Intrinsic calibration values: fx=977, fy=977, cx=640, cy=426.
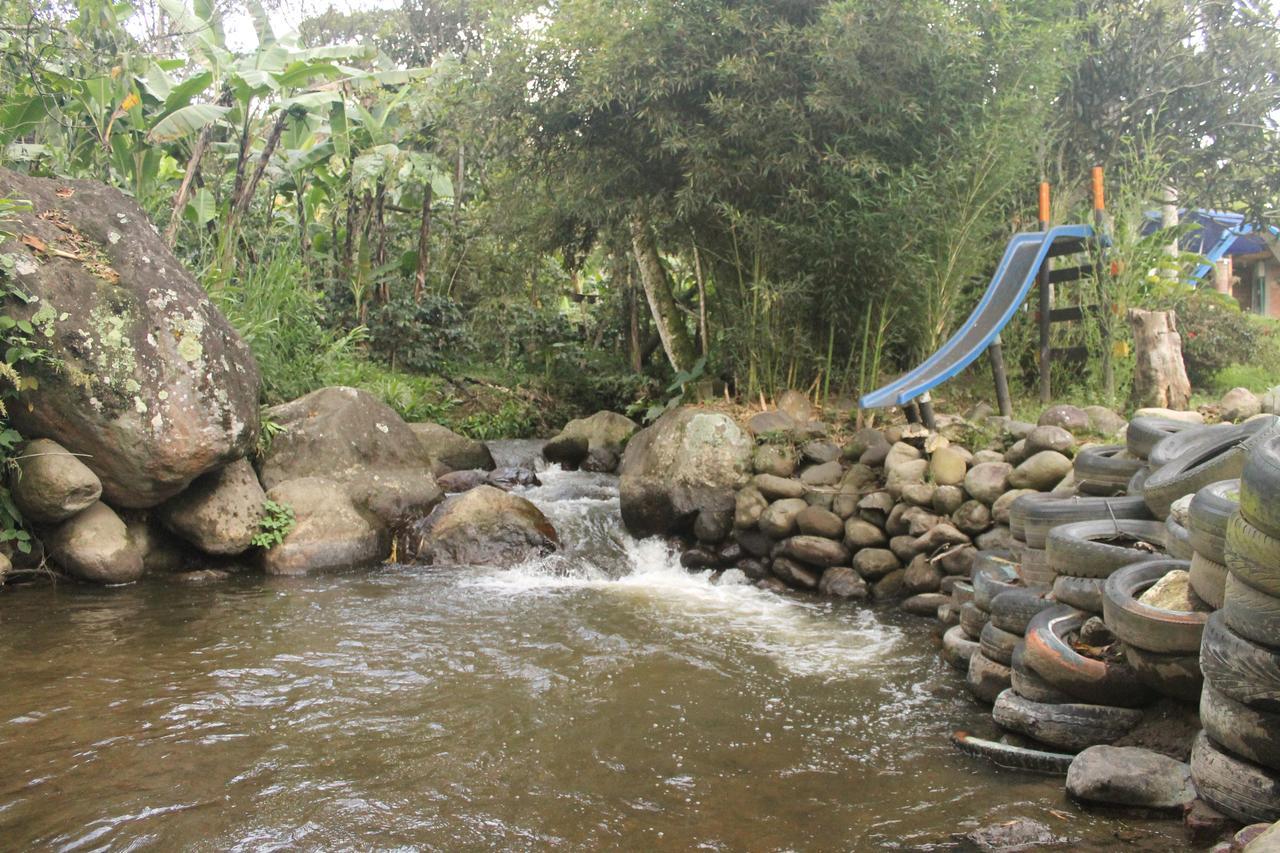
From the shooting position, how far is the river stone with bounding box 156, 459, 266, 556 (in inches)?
298

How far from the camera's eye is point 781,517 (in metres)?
7.79

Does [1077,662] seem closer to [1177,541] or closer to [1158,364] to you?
[1177,541]

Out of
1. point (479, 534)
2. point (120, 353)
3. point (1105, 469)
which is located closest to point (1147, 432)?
point (1105, 469)

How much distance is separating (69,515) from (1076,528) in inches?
263

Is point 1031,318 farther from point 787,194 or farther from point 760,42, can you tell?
point 760,42

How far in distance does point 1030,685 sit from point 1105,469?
6.99 feet

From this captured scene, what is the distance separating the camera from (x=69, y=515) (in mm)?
7078

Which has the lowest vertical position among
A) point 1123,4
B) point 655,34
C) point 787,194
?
point 787,194

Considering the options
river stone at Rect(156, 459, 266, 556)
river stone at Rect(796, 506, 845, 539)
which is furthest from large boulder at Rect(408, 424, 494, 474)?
river stone at Rect(796, 506, 845, 539)

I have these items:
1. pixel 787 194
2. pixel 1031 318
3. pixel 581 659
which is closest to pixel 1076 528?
pixel 581 659

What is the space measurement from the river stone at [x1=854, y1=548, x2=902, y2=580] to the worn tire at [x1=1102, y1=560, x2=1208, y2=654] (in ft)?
10.0

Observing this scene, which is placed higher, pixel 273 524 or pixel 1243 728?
pixel 273 524

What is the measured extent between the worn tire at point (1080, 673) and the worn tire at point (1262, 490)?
3.45 feet

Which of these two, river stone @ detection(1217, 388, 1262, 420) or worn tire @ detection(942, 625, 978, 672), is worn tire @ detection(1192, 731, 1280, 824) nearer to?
worn tire @ detection(942, 625, 978, 672)
